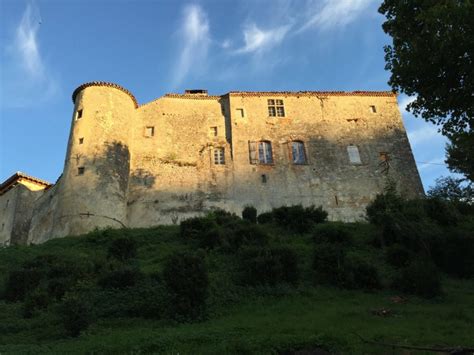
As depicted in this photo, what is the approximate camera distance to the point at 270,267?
50.4ft

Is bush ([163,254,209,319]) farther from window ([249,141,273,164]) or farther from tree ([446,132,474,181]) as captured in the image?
tree ([446,132,474,181])

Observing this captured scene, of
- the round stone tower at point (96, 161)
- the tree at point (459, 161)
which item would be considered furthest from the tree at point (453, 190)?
the round stone tower at point (96, 161)

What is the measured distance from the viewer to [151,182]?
29.8 m

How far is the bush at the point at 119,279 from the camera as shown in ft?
48.5

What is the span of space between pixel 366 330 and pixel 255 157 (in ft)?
69.2

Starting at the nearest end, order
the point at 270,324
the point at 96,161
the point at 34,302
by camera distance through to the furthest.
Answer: the point at 270,324 → the point at 34,302 → the point at 96,161

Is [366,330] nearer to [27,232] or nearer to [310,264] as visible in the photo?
[310,264]

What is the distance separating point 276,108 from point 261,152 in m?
3.98

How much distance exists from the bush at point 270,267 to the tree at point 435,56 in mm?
6925

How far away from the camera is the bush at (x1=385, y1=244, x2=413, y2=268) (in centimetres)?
1700

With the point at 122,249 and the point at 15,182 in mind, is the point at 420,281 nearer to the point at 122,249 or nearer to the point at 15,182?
the point at 122,249

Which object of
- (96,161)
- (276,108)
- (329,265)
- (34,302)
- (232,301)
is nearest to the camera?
(34,302)

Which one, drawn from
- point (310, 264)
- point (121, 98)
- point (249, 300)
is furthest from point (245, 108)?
point (249, 300)

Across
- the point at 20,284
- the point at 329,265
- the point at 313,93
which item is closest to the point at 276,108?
the point at 313,93
